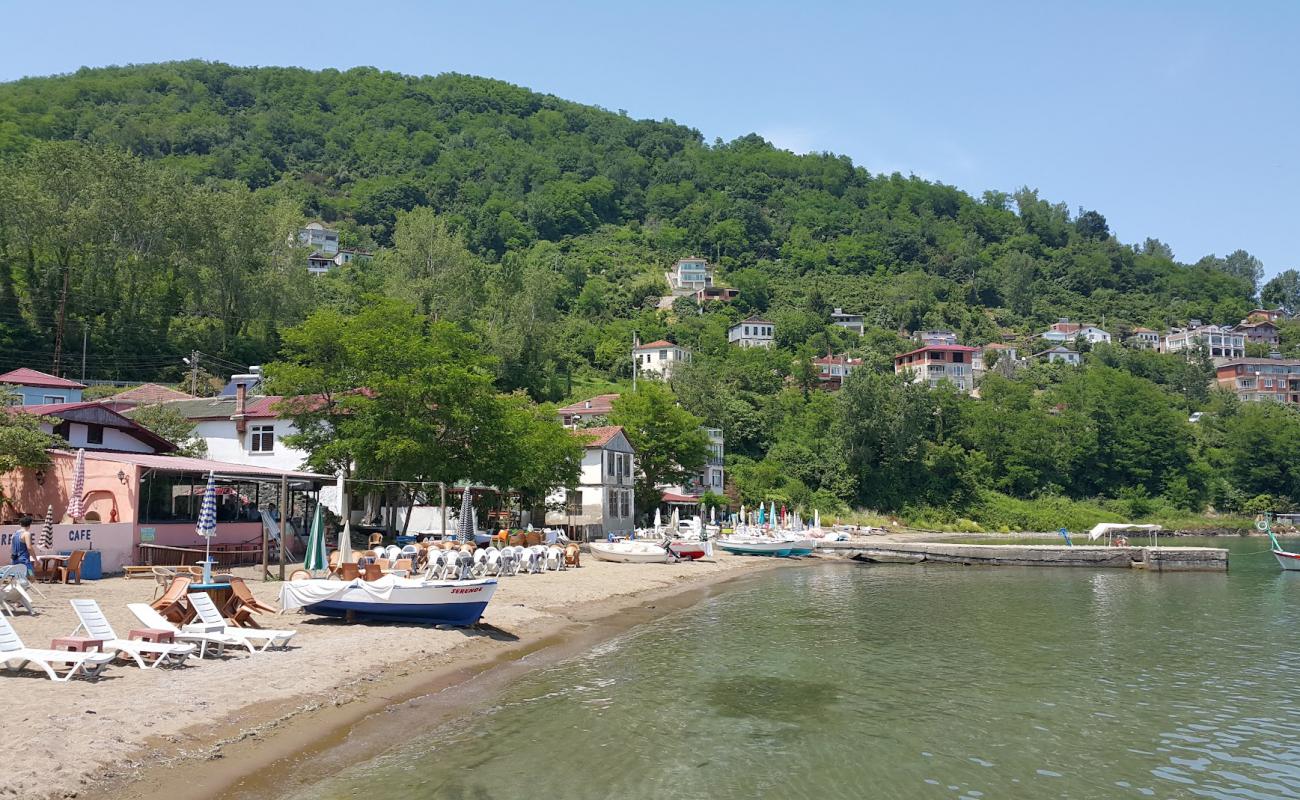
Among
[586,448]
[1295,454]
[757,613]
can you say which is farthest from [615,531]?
[1295,454]

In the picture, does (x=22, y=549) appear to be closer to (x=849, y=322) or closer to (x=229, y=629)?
(x=229, y=629)

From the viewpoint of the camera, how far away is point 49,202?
60.8 m

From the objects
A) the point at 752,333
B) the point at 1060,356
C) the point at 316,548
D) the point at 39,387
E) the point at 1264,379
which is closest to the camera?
the point at 316,548

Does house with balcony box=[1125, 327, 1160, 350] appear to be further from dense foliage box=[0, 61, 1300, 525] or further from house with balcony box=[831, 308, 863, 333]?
house with balcony box=[831, 308, 863, 333]

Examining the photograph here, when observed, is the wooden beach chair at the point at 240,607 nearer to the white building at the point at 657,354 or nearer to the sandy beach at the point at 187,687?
the sandy beach at the point at 187,687

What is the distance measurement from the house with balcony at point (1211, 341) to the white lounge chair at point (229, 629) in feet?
621

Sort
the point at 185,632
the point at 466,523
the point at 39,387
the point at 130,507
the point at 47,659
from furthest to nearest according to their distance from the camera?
the point at 39,387 → the point at 466,523 → the point at 130,507 → the point at 185,632 → the point at 47,659

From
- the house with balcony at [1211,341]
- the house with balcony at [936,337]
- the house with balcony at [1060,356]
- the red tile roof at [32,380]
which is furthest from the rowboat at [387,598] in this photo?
the house with balcony at [1211,341]

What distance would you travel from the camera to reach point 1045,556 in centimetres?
5481

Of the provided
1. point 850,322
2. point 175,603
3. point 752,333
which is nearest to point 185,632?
point 175,603

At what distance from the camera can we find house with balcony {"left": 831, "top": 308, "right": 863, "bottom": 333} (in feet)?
541

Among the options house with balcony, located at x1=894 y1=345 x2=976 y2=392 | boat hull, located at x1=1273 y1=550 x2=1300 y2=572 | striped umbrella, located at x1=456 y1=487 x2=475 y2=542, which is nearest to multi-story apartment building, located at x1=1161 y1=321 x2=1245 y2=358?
house with balcony, located at x1=894 y1=345 x2=976 y2=392

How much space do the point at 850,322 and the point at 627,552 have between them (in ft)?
431

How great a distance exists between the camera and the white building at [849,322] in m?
165
